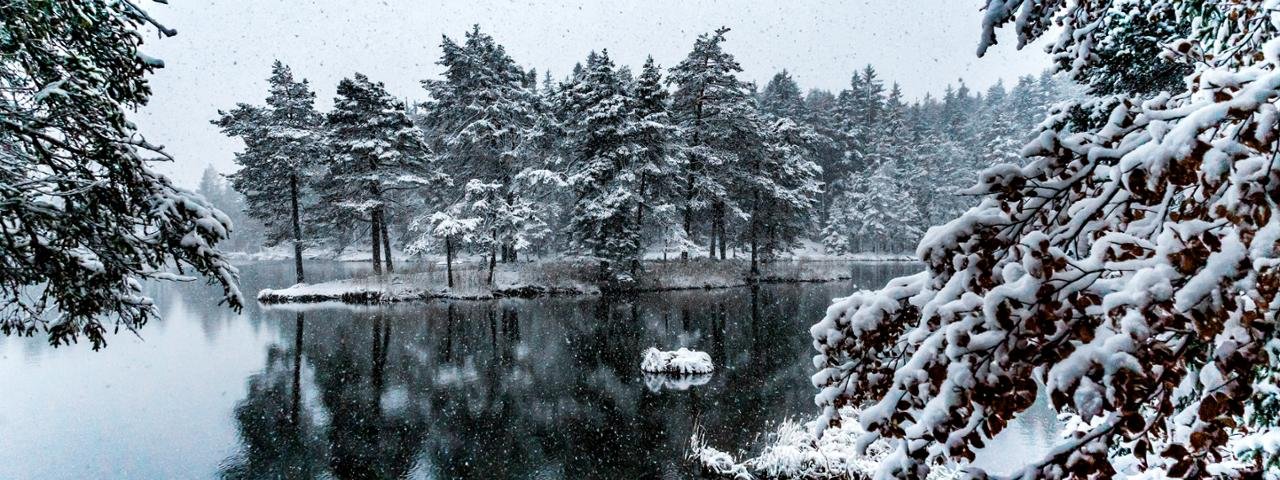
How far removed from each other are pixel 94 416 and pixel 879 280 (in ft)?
117

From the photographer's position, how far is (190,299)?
2934cm

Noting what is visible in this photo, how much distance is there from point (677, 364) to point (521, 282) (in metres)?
16.2

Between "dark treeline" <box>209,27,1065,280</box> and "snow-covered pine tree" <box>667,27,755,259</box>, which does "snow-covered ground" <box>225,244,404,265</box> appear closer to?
"dark treeline" <box>209,27,1065,280</box>

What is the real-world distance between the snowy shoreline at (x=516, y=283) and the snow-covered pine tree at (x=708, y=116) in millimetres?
2023

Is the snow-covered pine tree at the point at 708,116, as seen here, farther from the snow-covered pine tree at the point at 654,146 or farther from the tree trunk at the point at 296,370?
the tree trunk at the point at 296,370

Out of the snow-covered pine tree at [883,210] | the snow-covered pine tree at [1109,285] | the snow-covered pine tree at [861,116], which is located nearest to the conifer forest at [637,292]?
the snow-covered pine tree at [1109,285]

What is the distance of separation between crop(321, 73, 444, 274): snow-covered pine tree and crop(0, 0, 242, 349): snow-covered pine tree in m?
22.8

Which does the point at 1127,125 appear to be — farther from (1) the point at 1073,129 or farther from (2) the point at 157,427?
(2) the point at 157,427

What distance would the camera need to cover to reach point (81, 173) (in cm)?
624

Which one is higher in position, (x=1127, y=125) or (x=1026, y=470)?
(x=1127, y=125)

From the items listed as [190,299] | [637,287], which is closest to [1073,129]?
[637,287]

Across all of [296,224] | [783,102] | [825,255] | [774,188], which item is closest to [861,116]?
[783,102]

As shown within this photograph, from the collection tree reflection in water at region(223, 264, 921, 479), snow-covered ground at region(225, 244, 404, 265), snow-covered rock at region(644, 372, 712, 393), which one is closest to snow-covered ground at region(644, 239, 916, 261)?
snow-covered ground at region(225, 244, 404, 265)

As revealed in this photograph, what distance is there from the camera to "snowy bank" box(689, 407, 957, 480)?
8617 mm
